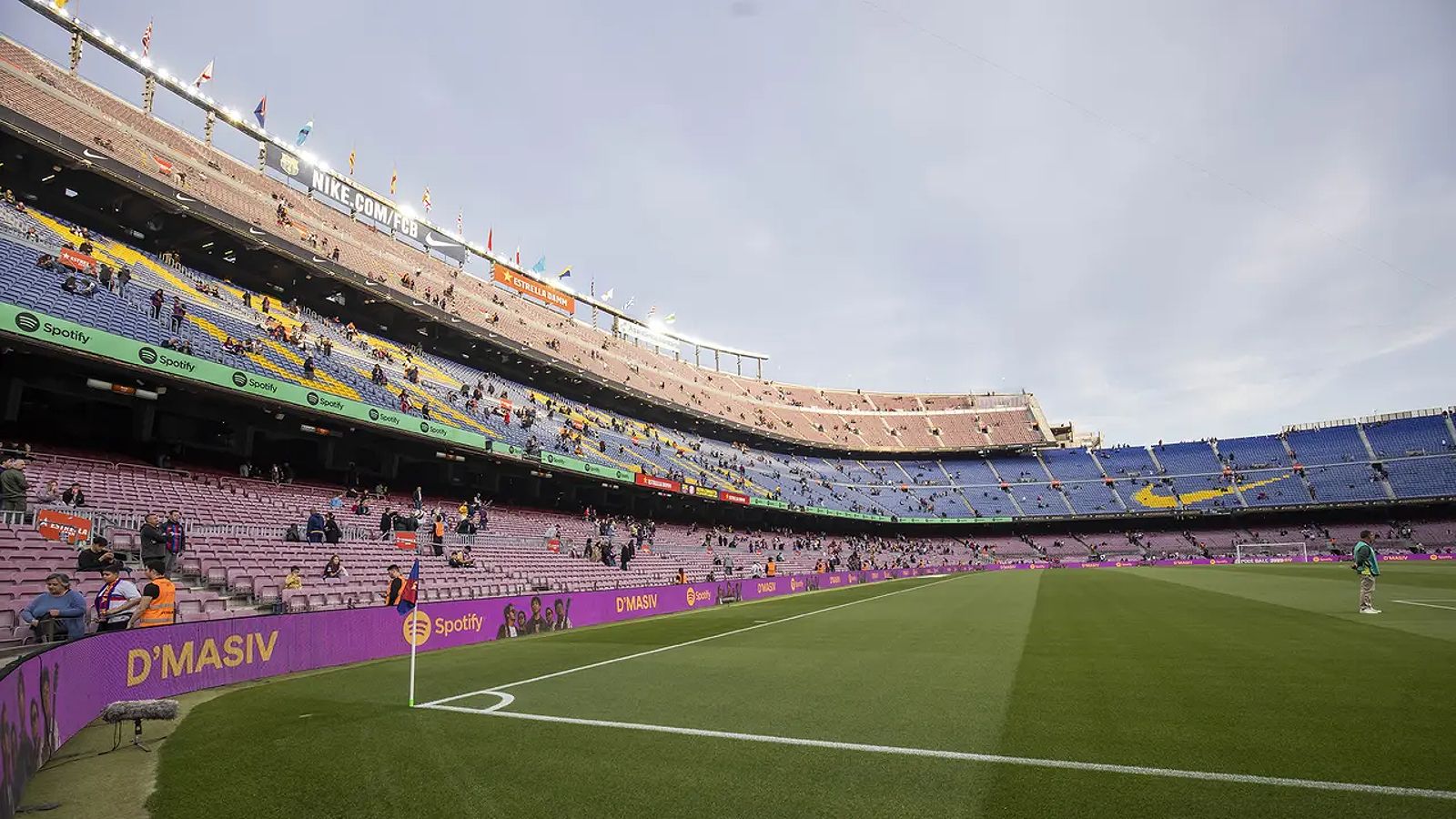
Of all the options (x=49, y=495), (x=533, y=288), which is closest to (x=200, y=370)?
(x=49, y=495)

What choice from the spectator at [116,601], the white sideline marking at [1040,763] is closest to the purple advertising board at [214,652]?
the spectator at [116,601]

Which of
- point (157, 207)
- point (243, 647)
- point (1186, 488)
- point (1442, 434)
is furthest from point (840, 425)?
point (243, 647)

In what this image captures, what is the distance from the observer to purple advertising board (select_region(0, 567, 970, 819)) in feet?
21.2

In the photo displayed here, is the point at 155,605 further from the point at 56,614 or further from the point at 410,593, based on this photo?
the point at 410,593

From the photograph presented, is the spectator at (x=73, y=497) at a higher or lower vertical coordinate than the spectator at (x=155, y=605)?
higher

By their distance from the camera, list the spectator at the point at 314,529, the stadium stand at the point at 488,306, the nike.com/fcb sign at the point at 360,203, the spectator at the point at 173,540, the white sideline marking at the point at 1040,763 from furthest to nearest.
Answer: the nike.com/fcb sign at the point at 360,203 → the stadium stand at the point at 488,306 → the spectator at the point at 314,529 → the spectator at the point at 173,540 → the white sideline marking at the point at 1040,763

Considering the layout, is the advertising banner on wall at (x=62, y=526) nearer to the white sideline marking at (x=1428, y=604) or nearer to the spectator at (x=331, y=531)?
the spectator at (x=331, y=531)

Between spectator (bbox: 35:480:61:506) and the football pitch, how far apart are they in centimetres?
882

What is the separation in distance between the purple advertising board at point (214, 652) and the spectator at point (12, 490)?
578cm

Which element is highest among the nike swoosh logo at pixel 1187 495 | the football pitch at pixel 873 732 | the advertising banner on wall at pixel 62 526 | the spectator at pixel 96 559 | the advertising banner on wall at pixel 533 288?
the advertising banner on wall at pixel 533 288

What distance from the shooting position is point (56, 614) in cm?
952

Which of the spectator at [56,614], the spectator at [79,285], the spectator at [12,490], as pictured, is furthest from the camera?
the spectator at [79,285]

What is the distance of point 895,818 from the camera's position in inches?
193

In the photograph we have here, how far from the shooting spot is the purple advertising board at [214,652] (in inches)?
254
